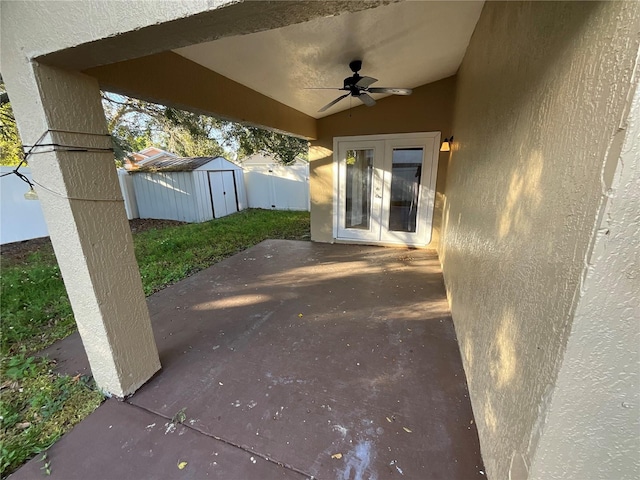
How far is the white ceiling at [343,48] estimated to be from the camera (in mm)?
2178

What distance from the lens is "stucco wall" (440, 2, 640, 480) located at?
73 centimetres

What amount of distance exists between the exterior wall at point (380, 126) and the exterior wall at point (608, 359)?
445cm

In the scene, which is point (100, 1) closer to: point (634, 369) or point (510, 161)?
point (510, 161)

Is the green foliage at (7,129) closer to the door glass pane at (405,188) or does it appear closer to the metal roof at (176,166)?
the metal roof at (176,166)

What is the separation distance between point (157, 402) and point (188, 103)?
8.16 feet

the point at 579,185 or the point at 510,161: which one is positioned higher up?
the point at 510,161

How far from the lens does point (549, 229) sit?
95 centimetres

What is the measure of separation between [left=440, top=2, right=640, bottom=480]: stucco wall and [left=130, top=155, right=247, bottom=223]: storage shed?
8.16 meters

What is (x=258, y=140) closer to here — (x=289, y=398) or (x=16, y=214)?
(x=16, y=214)

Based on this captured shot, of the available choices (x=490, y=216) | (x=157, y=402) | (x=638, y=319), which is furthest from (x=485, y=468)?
(x=157, y=402)

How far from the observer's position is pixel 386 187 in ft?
17.0

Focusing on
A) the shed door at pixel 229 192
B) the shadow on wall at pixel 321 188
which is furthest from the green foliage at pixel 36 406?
the shed door at pixel 229 192

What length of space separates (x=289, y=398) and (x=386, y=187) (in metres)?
4.24

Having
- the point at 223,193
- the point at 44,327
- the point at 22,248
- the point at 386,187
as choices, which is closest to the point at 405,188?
the point at 386,187
